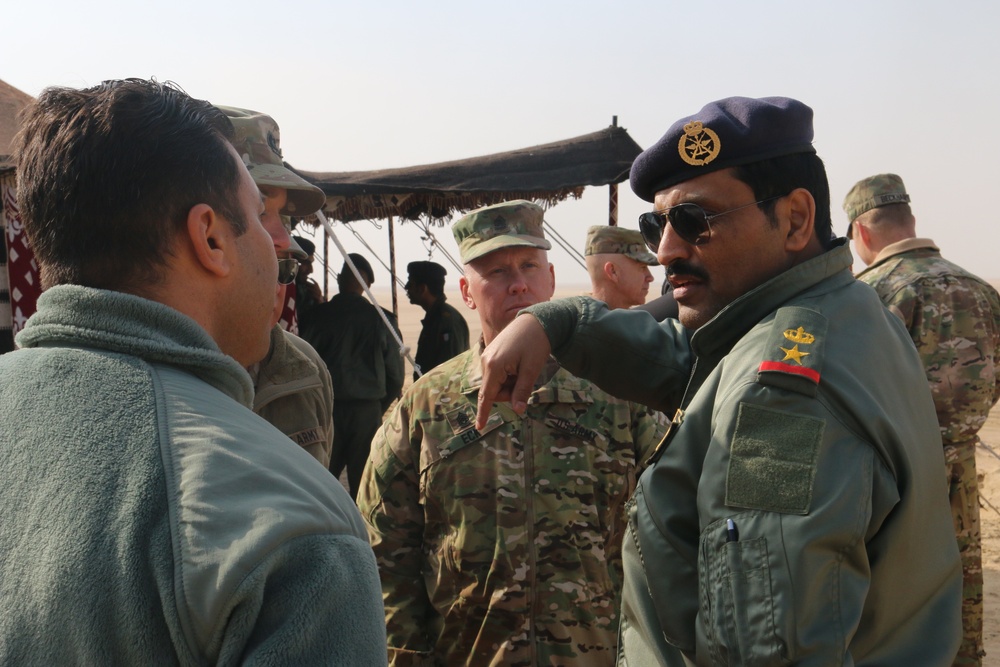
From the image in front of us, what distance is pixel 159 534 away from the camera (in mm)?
1039

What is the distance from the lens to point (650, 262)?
6.00 metres

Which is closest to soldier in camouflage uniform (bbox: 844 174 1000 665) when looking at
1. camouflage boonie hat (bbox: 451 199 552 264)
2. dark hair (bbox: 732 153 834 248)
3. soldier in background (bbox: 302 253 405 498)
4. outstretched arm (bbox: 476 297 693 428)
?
camouflage boonie hat (bbox: 451 199 552 264)

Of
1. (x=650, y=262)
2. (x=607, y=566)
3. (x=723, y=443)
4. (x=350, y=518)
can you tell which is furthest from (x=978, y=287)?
(x=350, y=518)

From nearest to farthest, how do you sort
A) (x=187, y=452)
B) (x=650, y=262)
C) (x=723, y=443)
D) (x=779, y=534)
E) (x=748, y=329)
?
(x=187, y=452)
(x=779, y=534)
(x=723, y=443)
(x=748, y=329)
(x=650, y=262)

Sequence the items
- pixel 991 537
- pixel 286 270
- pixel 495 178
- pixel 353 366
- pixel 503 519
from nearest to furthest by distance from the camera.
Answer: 1. pixel 503 519
2. pixel 286 270
3. pixel 353 366
4. pixel 991 537
5. pixel 495 178

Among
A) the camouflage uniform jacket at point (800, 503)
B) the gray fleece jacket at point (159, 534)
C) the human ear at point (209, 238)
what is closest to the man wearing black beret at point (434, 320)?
the camouflage uniform jacket at point (800, 503)

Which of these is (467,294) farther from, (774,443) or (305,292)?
(305,292)

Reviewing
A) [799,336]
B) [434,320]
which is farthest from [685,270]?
[434,320]

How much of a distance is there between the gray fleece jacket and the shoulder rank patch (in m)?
0.73

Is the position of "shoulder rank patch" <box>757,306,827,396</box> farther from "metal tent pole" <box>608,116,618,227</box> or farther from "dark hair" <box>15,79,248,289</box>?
"metal tent pole" <box>608,116,618,227</box>

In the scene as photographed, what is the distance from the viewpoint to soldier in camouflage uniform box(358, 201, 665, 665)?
2.76 meters

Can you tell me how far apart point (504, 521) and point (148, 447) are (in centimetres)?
182

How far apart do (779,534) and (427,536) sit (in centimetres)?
172

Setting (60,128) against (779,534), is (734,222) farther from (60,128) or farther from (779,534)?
(60,128)
